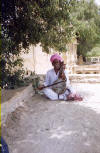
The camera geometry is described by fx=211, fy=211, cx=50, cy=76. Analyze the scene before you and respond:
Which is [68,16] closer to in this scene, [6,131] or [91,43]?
[6,131]

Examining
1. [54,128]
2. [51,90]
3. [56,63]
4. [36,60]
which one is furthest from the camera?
[36,60]

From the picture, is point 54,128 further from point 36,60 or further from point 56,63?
point 36,60

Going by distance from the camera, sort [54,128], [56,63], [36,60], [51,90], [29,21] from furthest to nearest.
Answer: [36,60] < [51,90] < [56,63] < [29,21] < [54,128]

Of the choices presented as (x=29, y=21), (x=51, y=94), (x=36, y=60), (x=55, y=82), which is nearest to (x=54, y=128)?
(x=51, y=94)

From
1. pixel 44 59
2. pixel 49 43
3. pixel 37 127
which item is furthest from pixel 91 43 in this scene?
pixel 37 127

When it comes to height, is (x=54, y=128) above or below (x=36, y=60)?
below

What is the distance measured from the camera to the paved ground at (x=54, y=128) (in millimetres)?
3375

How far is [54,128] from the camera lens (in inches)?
164

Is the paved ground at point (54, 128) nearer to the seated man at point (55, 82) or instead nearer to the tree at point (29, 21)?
the seated man at point (55, 82)

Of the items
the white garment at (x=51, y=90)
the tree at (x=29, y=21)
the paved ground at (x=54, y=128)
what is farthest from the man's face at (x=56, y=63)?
the paved ground at (x=54, y=128)

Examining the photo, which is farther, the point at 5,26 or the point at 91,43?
the point at 91,43

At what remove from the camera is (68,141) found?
3.55 meters

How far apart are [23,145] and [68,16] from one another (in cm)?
381

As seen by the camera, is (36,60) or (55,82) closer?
(55,82)
